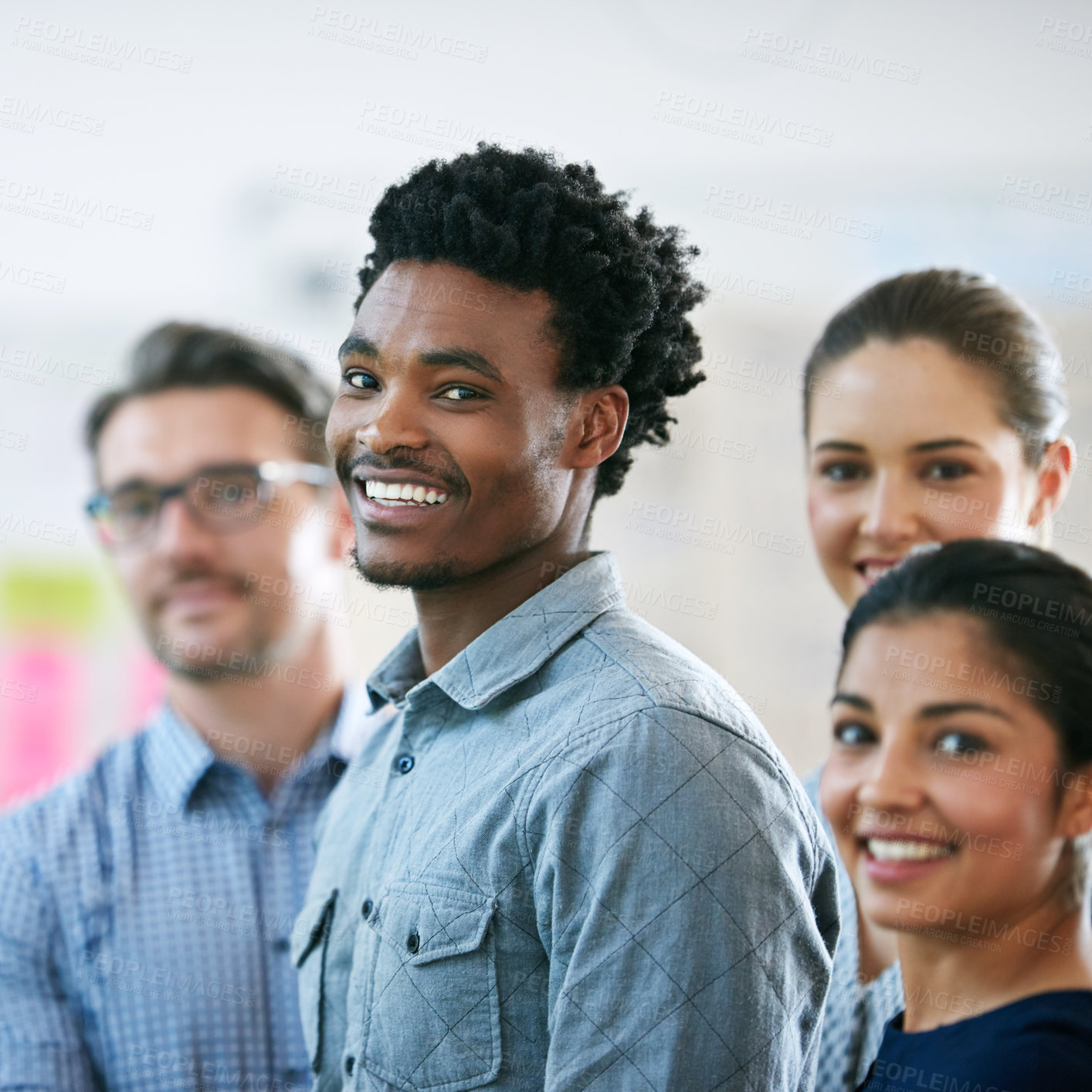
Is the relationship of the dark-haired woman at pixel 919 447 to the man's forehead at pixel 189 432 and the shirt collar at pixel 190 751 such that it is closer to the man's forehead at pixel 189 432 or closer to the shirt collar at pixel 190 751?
the shirt collar at pixel 190 751

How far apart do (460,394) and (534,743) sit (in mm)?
353

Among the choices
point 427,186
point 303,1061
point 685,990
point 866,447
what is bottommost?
point 303,1061

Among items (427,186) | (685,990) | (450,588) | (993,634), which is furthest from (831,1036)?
(427,186)

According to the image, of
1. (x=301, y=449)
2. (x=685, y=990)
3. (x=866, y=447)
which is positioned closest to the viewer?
(x=685, y=990)

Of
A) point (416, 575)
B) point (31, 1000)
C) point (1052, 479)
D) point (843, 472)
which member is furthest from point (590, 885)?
point (31, 1000)

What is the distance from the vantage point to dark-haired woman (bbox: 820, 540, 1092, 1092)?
1.32 m

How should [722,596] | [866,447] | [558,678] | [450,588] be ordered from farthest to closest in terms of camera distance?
[722,596] → [866,447] → [450,588] → [558,678]

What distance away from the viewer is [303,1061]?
1.76 m

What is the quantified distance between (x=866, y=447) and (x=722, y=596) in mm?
660

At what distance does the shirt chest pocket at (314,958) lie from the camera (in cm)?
120

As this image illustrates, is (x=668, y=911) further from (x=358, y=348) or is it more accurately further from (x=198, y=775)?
(x=198, y=775)

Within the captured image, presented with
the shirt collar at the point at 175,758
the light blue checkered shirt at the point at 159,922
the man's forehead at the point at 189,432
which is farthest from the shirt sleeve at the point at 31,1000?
the man's forehead at the point at 189,432

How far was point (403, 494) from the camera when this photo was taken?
111 centimetres

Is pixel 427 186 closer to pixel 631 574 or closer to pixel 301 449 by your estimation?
pixel 301 449
